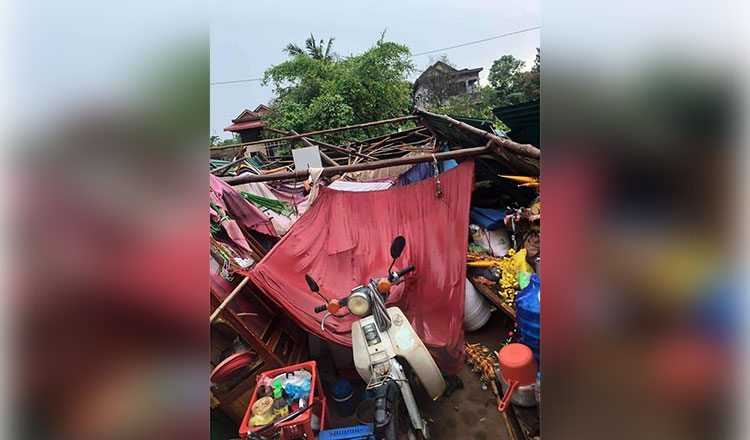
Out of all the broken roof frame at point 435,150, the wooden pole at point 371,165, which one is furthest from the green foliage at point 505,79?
the wooden pole at point 371,165

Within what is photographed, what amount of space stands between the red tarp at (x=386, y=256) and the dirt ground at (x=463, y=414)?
328 millimetres

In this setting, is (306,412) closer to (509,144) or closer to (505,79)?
(509,144)

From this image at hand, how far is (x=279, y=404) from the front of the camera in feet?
6.78

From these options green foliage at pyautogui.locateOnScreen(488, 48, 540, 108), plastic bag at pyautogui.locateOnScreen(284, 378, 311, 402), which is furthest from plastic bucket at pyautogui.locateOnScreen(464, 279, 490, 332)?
green foliage at pyautogui.locateOnScreen(488, 48, 540, 108)

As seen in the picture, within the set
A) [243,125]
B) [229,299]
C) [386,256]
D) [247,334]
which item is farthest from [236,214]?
[243,125]

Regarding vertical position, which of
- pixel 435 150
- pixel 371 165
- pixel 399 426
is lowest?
pixel 399 426

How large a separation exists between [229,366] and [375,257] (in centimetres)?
139

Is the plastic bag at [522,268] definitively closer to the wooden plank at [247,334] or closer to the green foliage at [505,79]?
the wooden plank at [247,334]

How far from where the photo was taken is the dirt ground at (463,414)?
2391mm
